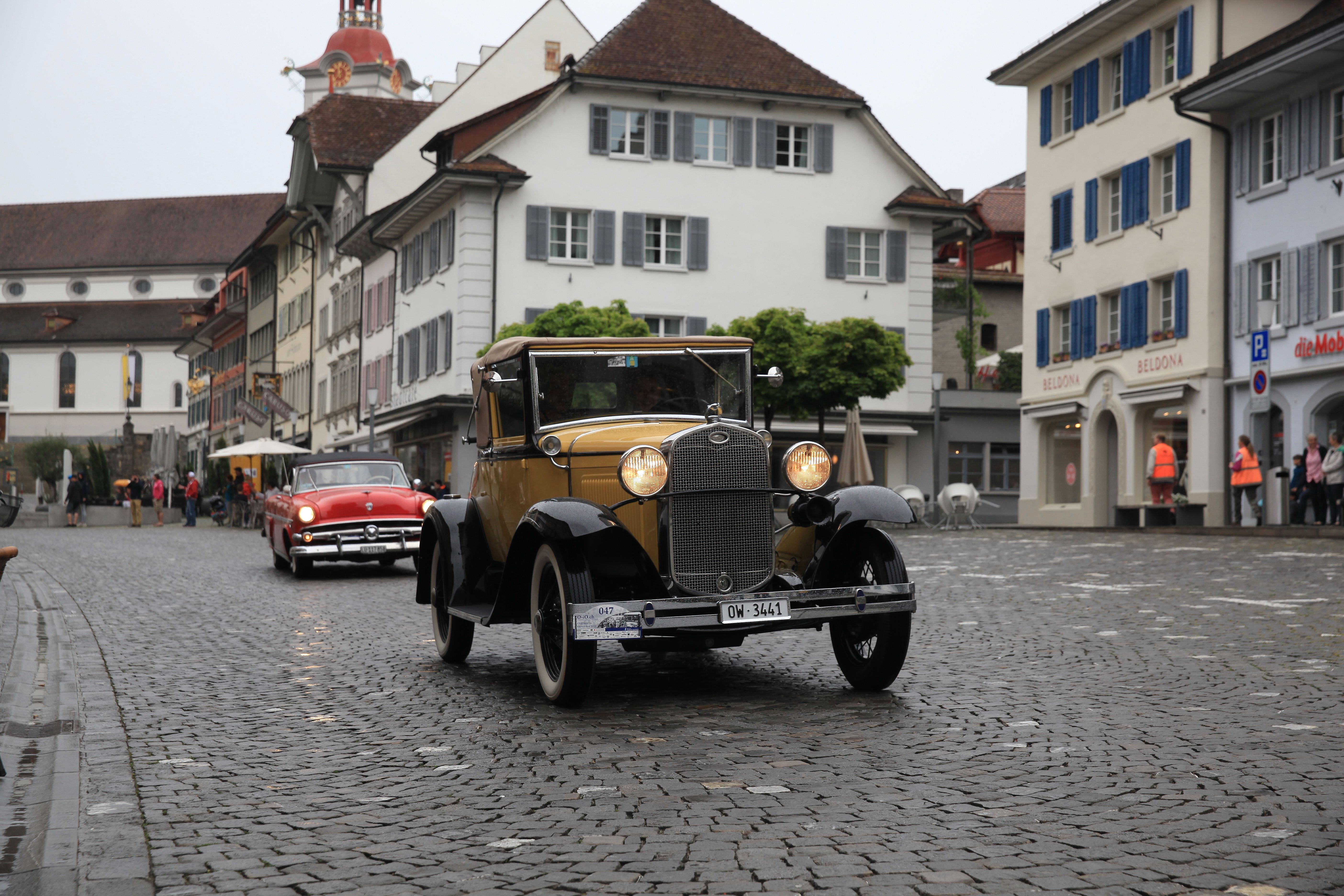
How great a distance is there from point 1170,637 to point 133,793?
23.8 feet

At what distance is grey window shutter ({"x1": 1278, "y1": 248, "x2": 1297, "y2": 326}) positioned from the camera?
30.3 metres

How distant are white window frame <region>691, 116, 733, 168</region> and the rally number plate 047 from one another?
121ft

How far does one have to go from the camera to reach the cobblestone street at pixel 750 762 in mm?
4648

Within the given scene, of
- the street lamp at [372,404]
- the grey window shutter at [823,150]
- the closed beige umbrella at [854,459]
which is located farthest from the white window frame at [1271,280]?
the street lamp at [372,404]

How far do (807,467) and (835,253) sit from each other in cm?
3746

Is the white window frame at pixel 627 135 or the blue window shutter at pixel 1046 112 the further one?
the white window frame at pixel 627 135

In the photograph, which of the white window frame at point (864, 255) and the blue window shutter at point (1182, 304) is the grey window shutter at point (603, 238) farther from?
the blue window shutter at point (1182, 304)

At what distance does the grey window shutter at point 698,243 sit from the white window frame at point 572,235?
111 inches

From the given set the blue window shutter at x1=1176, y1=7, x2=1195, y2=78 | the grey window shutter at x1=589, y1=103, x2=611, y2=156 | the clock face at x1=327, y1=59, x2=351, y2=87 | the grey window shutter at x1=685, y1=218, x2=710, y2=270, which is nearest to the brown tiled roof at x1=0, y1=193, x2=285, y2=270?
the clock face at x1=327, y1=59, x2=351, y2=87

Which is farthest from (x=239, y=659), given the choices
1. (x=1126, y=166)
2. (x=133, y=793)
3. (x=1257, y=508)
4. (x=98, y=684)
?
(x=1126, y=166)

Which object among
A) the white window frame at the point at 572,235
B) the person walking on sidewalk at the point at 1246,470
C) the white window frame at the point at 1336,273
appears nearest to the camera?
the person walking on sidewalk at the point at 1246,470

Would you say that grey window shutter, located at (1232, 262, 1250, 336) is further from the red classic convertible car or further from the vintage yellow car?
the vintage yellow car

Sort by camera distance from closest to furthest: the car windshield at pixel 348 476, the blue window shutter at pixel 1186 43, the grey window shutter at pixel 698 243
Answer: the car windshield at pixel 348 476
the blue window shutter at pixel 1186 43
the grey window shutter at pixel 698 243

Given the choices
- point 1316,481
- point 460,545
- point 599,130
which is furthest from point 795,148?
point 460,545
